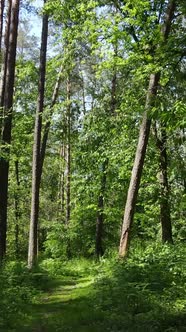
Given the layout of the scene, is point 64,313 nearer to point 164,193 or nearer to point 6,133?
point 6,133

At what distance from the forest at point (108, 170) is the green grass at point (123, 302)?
0.09ft

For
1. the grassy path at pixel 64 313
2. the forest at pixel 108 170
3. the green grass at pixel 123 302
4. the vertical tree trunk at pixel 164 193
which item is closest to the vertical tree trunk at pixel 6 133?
the forest at pixel 108 170

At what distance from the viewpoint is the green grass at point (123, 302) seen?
672 cm

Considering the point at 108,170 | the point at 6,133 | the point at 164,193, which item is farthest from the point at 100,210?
the point at 6,133

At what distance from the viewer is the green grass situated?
265 inches

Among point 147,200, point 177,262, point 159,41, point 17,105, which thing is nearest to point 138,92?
point 147,200

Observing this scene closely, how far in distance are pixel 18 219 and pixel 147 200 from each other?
15002 mm

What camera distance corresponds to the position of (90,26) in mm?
12250

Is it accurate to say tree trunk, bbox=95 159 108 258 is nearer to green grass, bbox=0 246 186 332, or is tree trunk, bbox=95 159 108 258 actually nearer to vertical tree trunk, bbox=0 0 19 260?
vertical tree trunk, bbox=0 0 19 260

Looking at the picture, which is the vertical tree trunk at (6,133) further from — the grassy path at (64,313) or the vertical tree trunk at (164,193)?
the vertical tree trunk at (164,193)

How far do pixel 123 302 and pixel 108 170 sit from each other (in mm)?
10774

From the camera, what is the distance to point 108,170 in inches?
717

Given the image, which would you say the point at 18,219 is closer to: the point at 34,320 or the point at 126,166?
the point at 126,166

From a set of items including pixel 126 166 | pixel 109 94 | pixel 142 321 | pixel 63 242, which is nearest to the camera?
pixel 142 321
